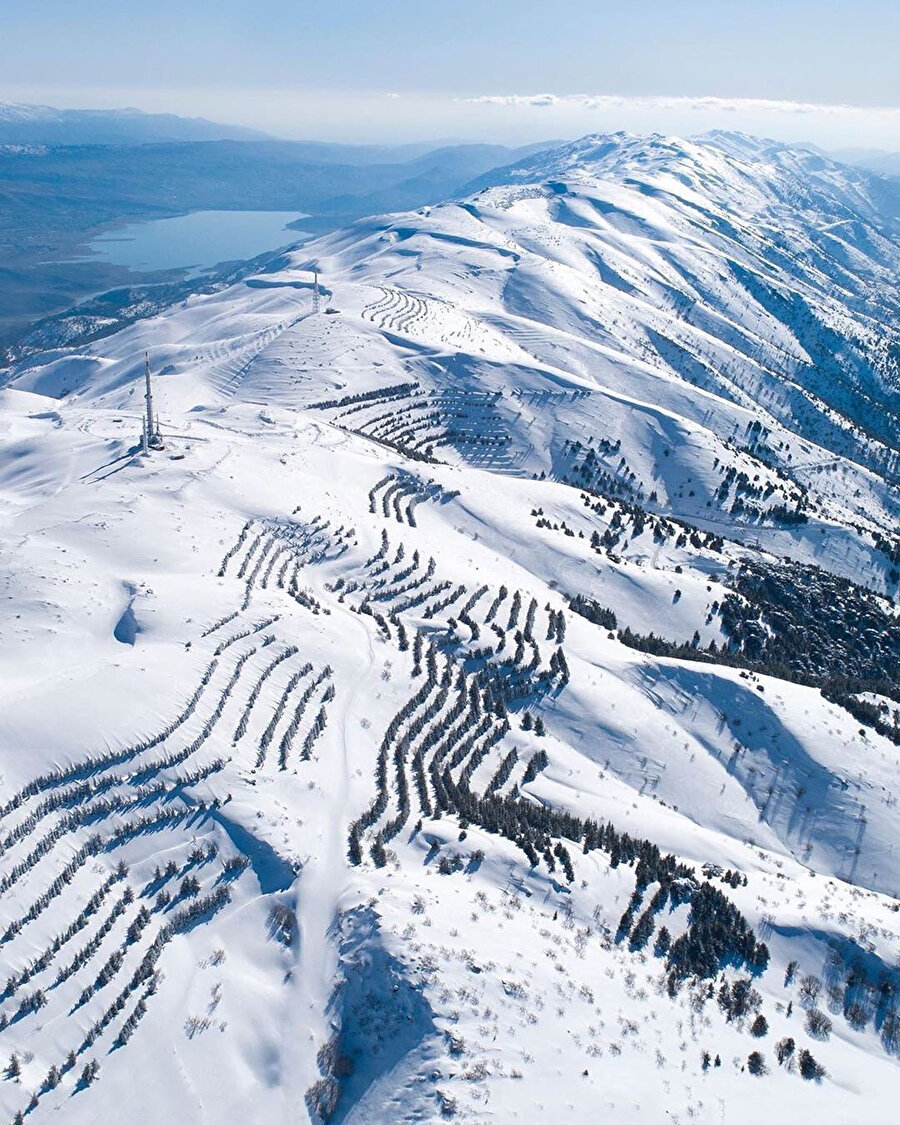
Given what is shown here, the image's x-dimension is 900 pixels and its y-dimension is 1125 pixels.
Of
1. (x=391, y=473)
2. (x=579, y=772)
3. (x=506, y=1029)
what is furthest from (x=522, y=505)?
(x=506, y=1029)

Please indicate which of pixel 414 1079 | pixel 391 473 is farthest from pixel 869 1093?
pixel 391 473

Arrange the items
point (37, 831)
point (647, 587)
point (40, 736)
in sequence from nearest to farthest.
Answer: point (37, 831) < point (40, 736) < point (647, 587)

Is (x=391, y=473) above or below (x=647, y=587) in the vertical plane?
above

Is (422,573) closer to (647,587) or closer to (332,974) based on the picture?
(647,587)

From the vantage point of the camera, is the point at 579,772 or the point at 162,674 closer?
the point at 162,674

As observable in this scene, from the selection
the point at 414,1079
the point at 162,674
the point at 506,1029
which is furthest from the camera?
the point at 162,674

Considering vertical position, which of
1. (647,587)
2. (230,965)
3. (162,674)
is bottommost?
(647,587)

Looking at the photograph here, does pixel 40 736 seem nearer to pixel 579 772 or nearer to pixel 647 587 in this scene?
pixel 579 772
